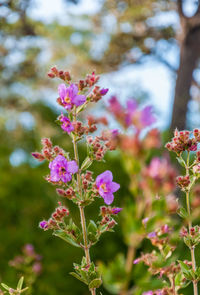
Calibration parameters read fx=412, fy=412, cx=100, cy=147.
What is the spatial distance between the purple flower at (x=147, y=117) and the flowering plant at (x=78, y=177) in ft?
1.15

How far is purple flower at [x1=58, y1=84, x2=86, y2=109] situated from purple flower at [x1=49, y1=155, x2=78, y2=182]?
0.16m

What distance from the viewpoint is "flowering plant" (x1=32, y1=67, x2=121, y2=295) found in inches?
45.4

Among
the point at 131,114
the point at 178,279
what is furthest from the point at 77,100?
the point at 178,279

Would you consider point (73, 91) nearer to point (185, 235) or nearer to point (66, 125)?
point (66, 125)

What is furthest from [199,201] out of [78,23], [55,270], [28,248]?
[78,23]

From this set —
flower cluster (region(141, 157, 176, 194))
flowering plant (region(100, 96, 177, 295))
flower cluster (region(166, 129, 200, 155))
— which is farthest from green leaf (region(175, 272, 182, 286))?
flower cluster (region(141, 157, 176, 194))

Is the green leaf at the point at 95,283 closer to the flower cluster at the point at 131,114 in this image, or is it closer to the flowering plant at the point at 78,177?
the flowering plant at the point at 78,177

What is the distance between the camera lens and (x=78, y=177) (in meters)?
1.19

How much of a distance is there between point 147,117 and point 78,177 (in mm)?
481

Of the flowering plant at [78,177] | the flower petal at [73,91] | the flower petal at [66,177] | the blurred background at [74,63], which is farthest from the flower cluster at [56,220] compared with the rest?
the blurred background at [74,63]

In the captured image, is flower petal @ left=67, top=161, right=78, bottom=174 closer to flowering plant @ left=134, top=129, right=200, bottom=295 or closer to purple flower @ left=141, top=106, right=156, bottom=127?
flowering plant @ left=134, top=129, right=200, bottom=295

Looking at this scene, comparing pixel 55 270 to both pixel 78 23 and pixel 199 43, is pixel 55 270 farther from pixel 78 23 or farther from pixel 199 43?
pixel 78 23

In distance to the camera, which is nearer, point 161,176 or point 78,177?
point 161,176

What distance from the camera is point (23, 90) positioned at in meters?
10.8
